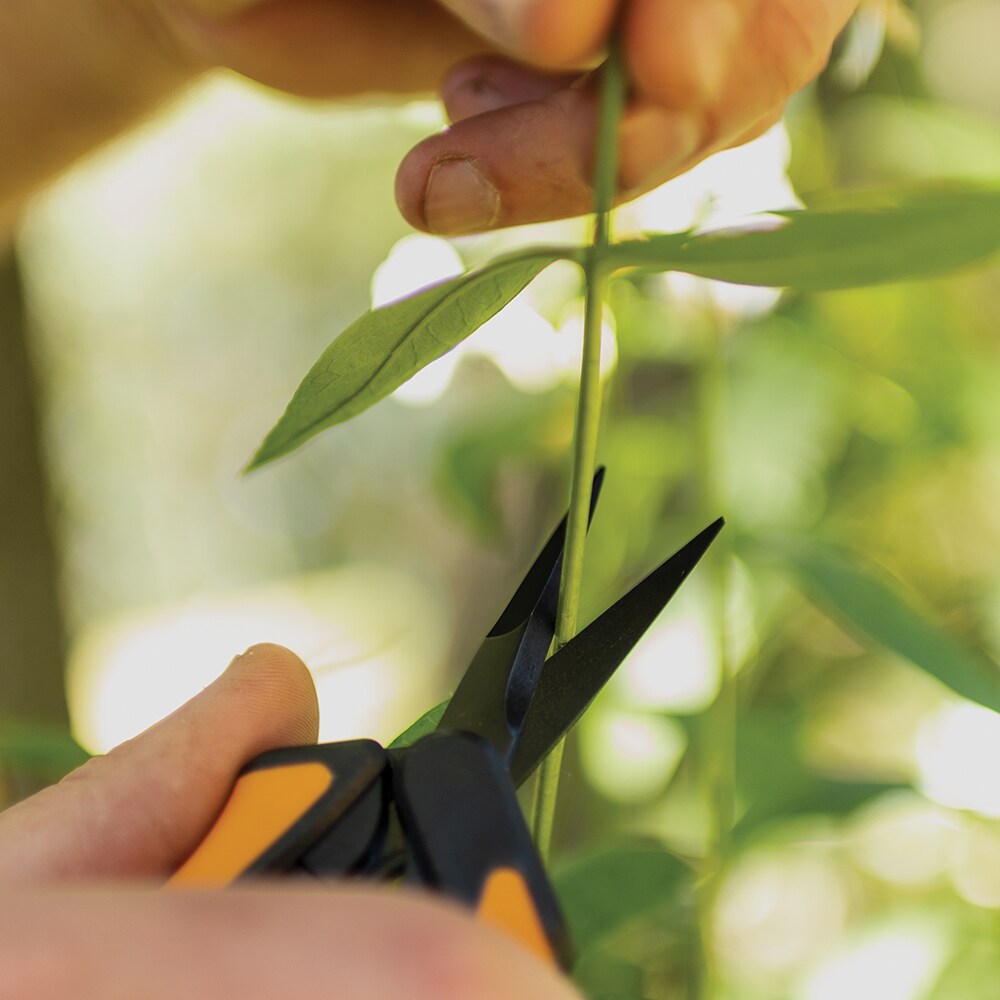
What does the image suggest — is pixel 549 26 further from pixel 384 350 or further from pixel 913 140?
pixel 913 140

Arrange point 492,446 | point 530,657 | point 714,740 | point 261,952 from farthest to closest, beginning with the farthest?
point 492,446 < point 714,740 < point 530,657 < point 261,952

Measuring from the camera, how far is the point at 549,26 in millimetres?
197

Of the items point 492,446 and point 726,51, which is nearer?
point 726,51

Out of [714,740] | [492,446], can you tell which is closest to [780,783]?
[714,740]

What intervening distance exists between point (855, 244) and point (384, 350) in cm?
9

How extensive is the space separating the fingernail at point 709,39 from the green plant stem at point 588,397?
1 cm

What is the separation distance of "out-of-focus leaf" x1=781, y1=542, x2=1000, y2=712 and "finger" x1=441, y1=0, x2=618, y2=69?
163mm

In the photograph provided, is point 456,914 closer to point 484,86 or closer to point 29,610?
point 484,86

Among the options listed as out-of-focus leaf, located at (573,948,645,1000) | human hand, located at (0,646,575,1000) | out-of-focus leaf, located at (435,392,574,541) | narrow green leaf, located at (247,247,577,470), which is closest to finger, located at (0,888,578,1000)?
human hand, located at (0,646,575,1000)

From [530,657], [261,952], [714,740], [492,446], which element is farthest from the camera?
[492,446]

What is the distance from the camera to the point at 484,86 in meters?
0.31

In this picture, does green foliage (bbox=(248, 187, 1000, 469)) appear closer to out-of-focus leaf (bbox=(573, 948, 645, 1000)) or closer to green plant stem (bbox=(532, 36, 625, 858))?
green plant stem (bbox=(532, 36, 625, 858))

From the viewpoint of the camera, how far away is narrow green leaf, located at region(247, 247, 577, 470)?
0.20m

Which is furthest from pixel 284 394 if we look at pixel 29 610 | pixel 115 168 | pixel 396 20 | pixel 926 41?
pixel 396 20
